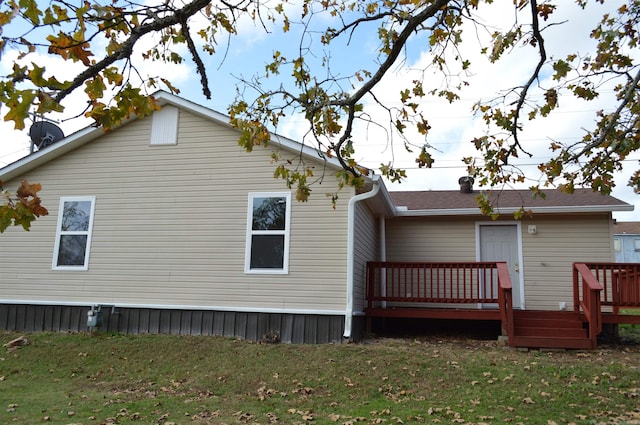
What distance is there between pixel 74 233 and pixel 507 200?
997 centimetres

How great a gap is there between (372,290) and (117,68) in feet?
25.3

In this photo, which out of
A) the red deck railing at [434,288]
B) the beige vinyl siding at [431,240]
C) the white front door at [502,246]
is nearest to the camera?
the red deck railing at [434,288]

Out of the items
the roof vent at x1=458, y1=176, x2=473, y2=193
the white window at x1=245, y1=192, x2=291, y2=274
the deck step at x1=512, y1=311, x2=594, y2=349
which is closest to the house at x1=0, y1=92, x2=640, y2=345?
the white window at x1=245, y1=192, x2=291, y2=274

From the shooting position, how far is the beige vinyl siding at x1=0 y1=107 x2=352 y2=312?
30.7ft

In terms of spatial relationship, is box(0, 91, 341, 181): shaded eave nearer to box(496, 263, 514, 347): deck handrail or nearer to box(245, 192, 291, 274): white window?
box(245, 192, 291, 274): white window

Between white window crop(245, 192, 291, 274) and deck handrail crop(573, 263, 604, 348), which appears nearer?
deck handrail crop(573, 263, 604, 348)

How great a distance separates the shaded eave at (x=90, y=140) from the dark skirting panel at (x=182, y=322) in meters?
2.85

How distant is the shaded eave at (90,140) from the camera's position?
380 inches

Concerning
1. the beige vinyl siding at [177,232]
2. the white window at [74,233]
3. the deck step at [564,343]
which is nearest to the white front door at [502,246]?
the deck step at [564,343]

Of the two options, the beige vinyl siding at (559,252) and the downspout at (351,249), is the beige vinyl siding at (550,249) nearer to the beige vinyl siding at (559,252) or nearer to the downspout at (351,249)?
the beige vinyl siding at (559,252)

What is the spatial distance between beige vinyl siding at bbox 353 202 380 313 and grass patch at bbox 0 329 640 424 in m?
0.98

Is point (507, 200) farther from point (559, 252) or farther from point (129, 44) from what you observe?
point (129, 44)

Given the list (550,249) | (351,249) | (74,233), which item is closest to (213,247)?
(351,249)

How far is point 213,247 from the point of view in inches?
386
